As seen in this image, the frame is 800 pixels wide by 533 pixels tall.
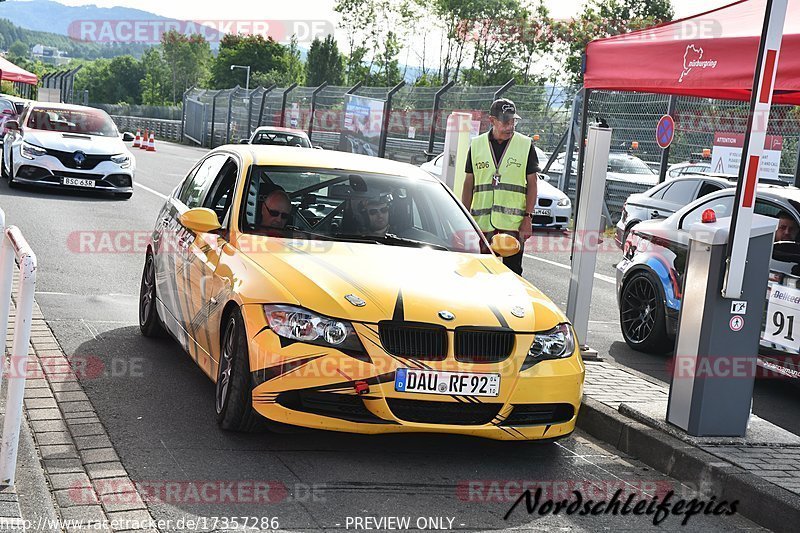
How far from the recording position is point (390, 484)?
5.13 m

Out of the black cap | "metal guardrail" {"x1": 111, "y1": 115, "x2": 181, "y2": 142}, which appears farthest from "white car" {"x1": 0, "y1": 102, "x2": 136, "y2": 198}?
"metal guardrail" {"x1": 111, "y1": 115, "x2": 181, "y2": 142}

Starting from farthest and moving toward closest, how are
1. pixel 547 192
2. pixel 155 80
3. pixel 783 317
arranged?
pixel 155 80 → pixel 547 192 → pixel 783 317

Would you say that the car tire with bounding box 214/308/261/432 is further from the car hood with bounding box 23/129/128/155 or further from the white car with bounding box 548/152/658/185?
the white car with bounding box 548/152/658/185

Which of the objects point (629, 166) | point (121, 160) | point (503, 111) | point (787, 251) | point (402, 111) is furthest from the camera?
point (402, 111)

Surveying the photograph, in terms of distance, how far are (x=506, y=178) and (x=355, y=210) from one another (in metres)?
2.06

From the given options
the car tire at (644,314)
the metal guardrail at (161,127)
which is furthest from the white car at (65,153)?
the metal guardrail at (161,127)

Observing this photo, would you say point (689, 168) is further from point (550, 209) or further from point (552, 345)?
point (552, 345)

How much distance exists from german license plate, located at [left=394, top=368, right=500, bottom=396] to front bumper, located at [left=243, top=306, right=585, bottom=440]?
24 millimetres

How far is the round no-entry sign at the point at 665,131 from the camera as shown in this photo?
21219 mm

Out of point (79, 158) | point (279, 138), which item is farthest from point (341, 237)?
point (279, 138)

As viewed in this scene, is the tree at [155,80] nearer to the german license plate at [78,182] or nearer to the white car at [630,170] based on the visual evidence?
the white car at [630,170]

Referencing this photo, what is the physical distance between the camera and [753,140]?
5.79m

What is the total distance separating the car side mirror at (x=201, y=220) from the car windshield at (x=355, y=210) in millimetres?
174

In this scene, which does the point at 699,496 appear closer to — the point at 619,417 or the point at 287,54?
the point at 619,417
